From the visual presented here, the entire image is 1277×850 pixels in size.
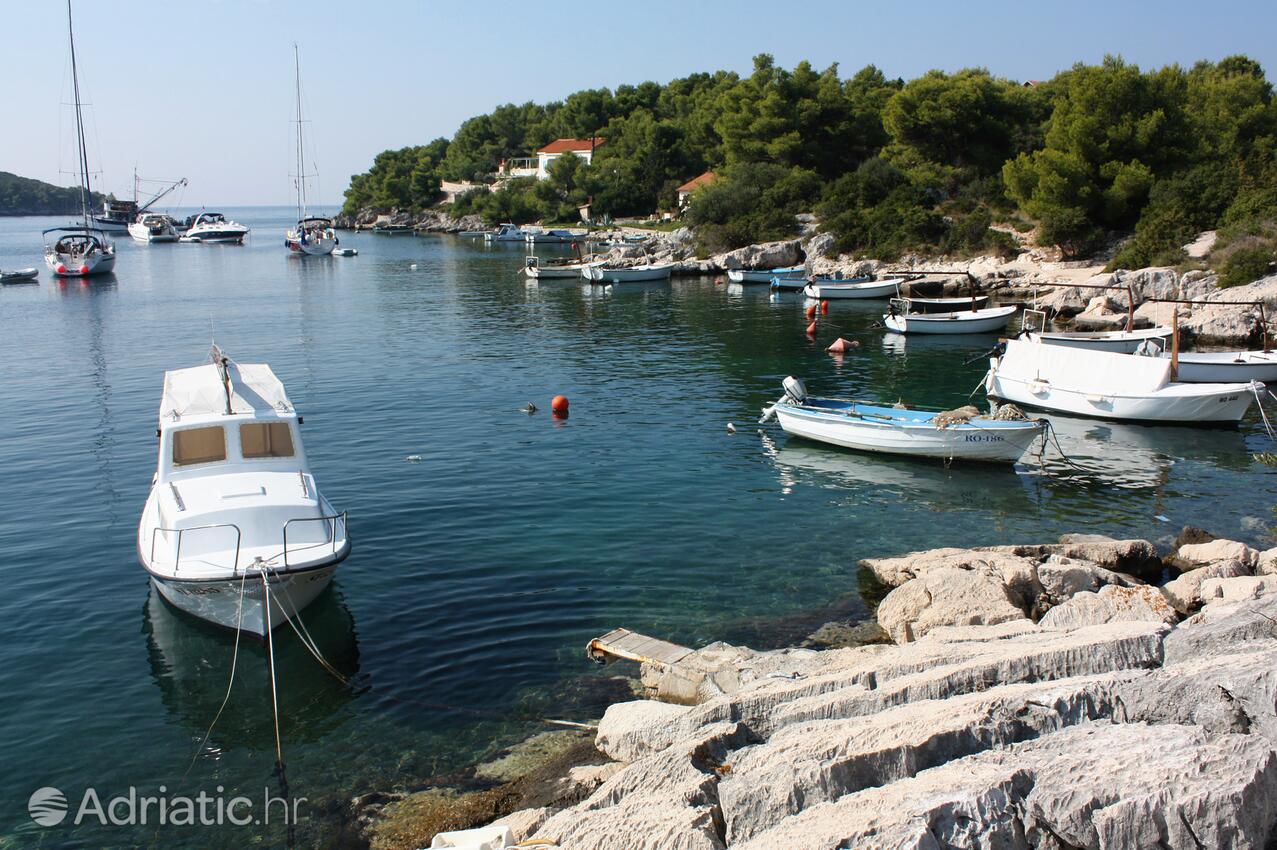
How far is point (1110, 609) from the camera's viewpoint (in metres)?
12.7

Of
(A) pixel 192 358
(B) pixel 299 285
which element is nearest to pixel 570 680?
(A) pixel 192 358

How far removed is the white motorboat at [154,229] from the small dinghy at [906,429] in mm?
111663

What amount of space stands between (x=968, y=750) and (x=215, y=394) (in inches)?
554

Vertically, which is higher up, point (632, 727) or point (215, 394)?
point (215, 394)

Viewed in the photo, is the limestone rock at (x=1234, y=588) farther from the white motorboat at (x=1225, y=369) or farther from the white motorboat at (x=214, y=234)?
the white motorboat at (x=214, y=234)

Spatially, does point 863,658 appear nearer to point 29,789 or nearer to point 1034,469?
point 29,789

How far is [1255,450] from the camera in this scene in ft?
85.4

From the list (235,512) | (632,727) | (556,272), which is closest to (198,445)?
(235,512)

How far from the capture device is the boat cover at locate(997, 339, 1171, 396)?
2822 centimetres

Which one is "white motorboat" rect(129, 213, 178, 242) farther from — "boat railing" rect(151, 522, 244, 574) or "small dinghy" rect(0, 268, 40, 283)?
"boat railing" rect(151, 522, 244, 574)

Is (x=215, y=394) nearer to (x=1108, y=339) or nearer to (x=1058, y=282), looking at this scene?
(x=1108, y=339)

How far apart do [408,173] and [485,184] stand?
923 inches

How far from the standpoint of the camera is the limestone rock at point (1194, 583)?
45.1ft

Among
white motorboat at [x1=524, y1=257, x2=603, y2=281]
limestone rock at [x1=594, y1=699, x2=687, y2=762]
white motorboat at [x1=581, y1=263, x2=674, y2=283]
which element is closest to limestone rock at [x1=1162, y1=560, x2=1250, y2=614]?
limestone rock at [x1=594, y1=699, x2=687, y2=762]
